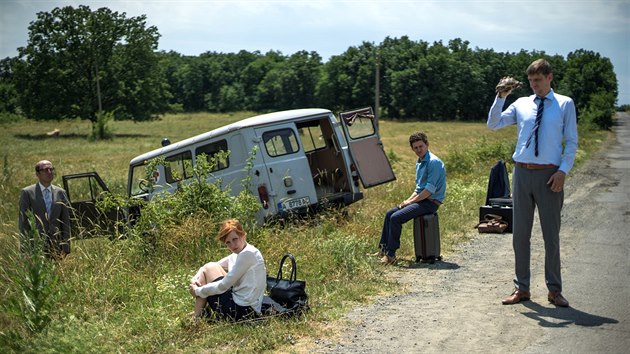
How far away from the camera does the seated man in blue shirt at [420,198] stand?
28.8ft

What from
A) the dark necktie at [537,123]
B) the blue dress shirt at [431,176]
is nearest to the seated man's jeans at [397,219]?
the blue dress shirt at [431,176]

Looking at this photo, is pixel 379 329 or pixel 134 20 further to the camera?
pixel 134 20

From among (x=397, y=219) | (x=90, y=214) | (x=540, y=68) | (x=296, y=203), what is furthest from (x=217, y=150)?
(x=540, y=68)

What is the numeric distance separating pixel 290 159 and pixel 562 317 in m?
7.00

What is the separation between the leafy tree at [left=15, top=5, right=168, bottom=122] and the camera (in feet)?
208

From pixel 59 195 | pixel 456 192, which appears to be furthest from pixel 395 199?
pixel 59 195

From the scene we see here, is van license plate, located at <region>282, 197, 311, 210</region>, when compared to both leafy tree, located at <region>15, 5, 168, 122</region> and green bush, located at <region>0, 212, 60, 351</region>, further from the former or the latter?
leafy tree, located at <region>15, 5, 168, 122</region>

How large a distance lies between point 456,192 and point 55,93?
55.6 m

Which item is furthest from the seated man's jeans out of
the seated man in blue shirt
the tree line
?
the tree line

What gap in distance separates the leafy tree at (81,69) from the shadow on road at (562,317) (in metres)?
60.4

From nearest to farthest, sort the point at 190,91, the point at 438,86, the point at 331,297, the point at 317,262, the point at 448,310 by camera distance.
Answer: the point at 448,310 < the point at 331,297 < the point at 317,262 < the point at 438,86 < the point at 190,91

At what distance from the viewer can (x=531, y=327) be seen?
19.2 feet

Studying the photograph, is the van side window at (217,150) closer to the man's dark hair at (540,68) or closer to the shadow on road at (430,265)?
the shadow on road at (430,265)

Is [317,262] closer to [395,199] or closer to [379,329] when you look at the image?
[379,329]
